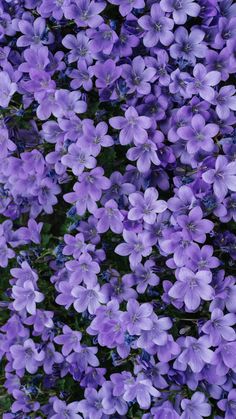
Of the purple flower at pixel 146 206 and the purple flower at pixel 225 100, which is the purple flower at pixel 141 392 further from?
the purple flower at pixel 225 100

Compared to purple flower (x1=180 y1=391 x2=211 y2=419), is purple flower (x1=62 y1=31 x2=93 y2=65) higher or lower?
higher

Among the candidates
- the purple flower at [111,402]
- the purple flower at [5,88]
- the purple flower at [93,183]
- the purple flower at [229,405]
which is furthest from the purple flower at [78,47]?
the purple flower at [229,405]

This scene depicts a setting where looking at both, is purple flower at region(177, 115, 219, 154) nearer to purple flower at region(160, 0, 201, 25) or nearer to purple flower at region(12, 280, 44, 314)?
purple flower at region(160, 0, 201, 25)

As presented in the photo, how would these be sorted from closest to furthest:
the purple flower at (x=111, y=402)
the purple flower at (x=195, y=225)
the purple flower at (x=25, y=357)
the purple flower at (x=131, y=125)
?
1. the purple flower at (x=195, y=225)
2. the purple flower at (x=131, y=125)
3. the purple flower at (x=111, y=402)
4. the purple flower at (x=25, y=357)

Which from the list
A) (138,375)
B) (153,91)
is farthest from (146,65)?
(138,375)

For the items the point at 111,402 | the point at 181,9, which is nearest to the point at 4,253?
the point at 111,402

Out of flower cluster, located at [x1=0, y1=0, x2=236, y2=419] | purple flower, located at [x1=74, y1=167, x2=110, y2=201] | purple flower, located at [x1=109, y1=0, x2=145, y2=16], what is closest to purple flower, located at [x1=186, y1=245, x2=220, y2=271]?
flower cluster, located at [x1=0, y1=0, x2=236, y2=419]

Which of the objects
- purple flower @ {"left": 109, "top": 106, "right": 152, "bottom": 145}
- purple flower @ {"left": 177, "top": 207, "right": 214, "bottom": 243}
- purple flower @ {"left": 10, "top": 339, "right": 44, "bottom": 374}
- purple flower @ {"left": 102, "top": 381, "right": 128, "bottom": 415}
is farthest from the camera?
purple flower @ {"left": 10, "top": 339, "right": 44, "bottom": 374}
